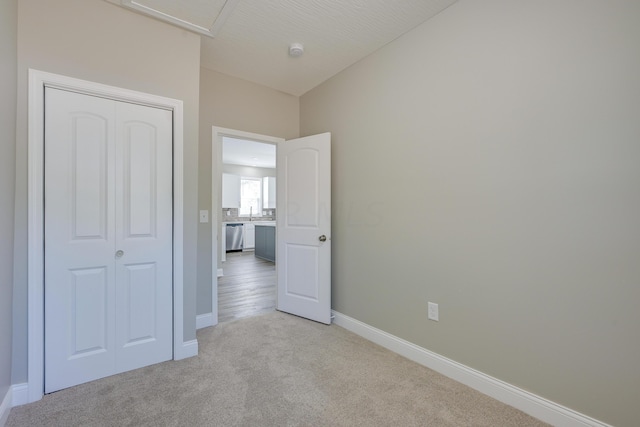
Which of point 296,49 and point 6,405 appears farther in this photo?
point 296,49

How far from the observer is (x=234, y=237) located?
8.18m

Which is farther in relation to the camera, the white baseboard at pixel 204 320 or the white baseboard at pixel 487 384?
the white baseboard at pixel 204 320

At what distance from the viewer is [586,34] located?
1.48 m

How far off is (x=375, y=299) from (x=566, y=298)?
142 cm

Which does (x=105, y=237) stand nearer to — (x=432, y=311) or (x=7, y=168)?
(x=7, y=168)

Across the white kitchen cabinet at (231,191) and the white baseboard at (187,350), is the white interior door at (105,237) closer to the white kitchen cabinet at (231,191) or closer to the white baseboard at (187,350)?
the white baseboard at (187,350)

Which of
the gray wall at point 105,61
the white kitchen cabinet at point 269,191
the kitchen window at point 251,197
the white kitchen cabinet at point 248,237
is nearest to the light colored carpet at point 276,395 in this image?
the gray wall at point 105,61

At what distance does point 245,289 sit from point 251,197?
17.4ft

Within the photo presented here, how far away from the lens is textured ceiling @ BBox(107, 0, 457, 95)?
205 centimetres

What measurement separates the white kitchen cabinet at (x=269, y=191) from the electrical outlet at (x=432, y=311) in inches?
288

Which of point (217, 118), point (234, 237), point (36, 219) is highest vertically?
point (217, 118)

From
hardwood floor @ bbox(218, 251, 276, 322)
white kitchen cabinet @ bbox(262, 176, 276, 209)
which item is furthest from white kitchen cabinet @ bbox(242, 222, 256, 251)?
hardwood floor @ bbox(218, 251, 276, 322)

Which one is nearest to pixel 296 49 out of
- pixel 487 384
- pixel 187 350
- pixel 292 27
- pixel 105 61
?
pixel 292 27

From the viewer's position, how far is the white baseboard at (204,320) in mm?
2873
